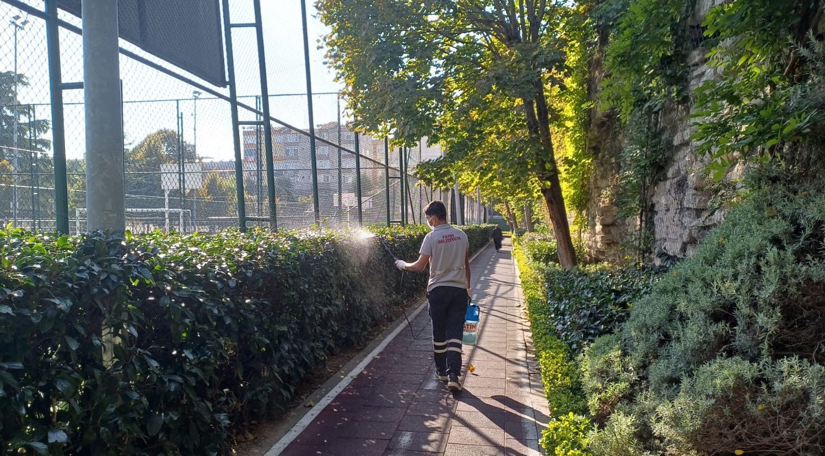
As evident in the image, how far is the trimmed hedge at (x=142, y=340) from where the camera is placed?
7.93 ft

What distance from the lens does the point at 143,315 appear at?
300 centimetres

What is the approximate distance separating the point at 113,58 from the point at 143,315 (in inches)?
66.3

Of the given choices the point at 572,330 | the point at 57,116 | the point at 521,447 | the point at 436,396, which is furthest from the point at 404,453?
the point at 57,116

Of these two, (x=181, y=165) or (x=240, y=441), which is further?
(x=181, y=165)

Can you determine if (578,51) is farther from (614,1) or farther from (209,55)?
(209,55)

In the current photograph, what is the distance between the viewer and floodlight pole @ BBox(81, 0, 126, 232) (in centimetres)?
345

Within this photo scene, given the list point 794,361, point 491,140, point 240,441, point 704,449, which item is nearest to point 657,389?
point 704,449

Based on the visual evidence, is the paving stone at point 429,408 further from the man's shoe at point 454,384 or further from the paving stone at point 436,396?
the man's shoe at point 454,384

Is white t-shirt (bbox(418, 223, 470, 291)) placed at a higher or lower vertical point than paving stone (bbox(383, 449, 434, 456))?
higher

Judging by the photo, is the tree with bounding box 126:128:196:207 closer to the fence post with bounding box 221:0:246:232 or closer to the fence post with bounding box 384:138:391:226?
the fence post with bounding box 221:0:246:232

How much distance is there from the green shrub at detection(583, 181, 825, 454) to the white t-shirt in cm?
200

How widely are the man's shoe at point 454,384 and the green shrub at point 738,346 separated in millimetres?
1867

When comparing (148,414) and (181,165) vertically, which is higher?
(181,165)

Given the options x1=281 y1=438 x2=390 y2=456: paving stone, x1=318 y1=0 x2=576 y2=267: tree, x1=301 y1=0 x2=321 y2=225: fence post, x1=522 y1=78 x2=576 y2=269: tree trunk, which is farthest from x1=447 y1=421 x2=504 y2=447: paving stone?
x1=522 y1=78 x2=576 y2=269: tree trunk
